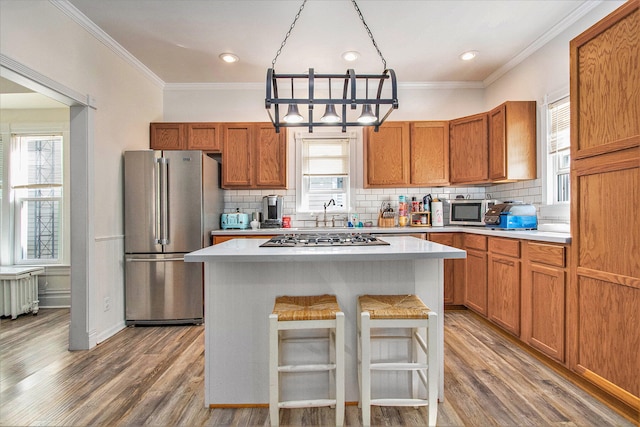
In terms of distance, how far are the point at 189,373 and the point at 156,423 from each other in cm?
58

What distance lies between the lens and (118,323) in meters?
3.32

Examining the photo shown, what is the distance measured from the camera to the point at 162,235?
3471mm

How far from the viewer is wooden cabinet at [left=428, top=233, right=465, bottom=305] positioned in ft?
12.4

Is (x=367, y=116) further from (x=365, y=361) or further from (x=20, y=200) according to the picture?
Answer: (x=20, y=200)

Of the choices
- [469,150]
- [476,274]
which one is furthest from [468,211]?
[476,274]

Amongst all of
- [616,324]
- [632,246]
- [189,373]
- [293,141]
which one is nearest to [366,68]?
[293,141]

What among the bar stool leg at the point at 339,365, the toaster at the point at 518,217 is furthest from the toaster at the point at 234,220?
the toaster at the point at 518,217

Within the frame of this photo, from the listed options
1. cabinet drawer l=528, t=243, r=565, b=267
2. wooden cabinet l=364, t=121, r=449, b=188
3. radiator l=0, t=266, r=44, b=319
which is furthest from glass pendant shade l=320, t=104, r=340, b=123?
radiator l=0, t=266, r=44, b=319

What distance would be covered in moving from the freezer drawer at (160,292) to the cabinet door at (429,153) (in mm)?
2848

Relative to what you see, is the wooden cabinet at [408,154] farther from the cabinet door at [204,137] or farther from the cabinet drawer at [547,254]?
the cabinet door at [204,137]

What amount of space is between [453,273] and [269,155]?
261cm

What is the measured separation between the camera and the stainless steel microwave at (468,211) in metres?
3.83

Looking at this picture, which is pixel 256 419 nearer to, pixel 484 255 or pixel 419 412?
pixel 419 412

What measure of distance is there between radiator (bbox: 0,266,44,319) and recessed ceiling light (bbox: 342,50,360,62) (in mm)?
4303
